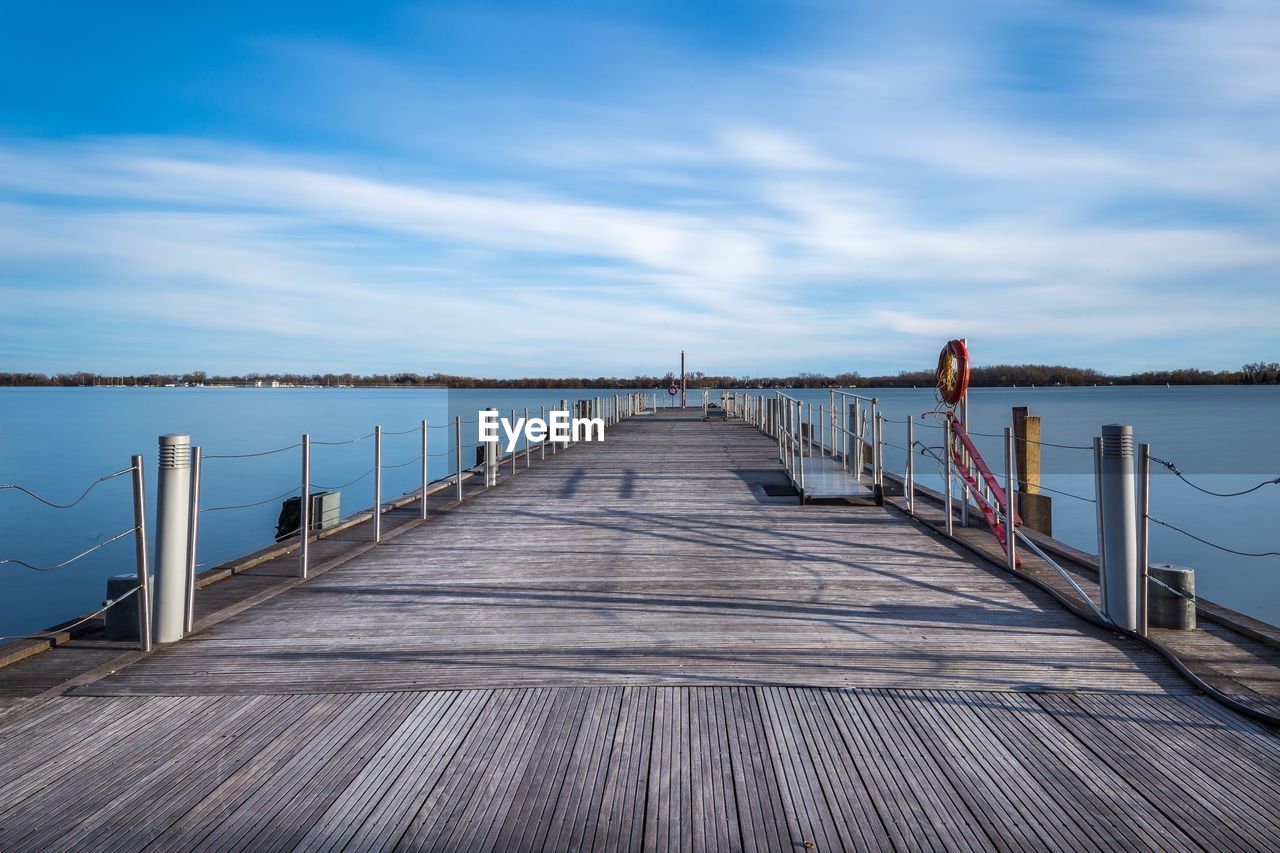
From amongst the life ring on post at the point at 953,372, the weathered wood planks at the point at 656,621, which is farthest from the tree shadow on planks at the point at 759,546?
the life ring on post at the point at 953,372

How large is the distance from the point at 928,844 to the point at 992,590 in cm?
267

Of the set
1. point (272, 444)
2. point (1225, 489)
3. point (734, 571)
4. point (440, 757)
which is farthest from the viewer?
point (272, 444)

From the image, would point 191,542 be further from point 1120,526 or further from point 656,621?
point 1120,526

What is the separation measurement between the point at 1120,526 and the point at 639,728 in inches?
91.9

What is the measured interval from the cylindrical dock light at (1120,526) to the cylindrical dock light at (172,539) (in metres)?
4.07

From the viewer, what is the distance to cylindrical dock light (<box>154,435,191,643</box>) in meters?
3.49

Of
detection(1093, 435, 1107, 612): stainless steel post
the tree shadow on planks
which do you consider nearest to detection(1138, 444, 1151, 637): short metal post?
detection(1093, 435, 1107, 612): stainless steel post

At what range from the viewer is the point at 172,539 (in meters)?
3.49

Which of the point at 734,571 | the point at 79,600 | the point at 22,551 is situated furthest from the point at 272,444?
the point at 734,571

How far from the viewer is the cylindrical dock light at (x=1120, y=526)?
3492 mm

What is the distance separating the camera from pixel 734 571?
4.93m

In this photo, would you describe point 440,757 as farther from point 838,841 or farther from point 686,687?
point 838,841

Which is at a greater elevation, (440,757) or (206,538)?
(440,757)

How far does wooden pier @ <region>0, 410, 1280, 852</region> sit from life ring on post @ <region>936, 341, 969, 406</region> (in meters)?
2.75
